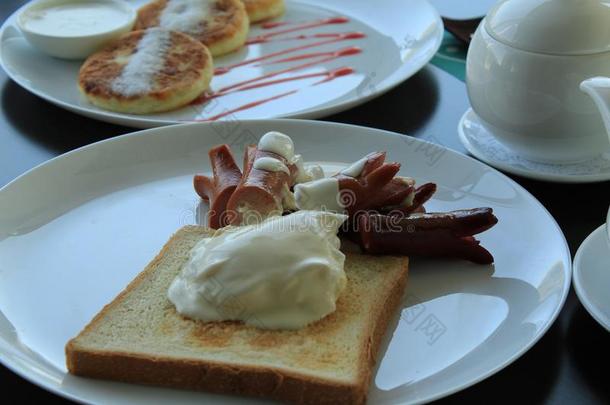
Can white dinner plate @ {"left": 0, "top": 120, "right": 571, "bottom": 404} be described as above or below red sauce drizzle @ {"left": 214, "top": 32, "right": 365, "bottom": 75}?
above

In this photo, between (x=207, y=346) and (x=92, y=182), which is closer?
(x=207, y=346)

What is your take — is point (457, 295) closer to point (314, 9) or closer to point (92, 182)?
point (92, 182)

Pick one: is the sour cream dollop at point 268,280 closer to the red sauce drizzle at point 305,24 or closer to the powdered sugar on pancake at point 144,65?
the powdered sugar on pancake at point 144,65

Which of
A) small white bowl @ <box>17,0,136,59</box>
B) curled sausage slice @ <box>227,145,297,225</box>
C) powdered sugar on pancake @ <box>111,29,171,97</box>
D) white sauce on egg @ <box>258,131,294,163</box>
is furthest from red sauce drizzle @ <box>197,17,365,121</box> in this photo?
curled sausage slice @ <box>227,145,297,225</box>

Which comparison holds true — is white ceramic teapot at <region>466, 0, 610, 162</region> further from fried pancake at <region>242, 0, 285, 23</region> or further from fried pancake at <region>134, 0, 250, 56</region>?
fried pancake at <region>242, 0, 285, 23</region>

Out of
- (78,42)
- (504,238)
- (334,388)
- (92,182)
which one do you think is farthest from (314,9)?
(334,388)

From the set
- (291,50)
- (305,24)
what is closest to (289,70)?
(291,50)
